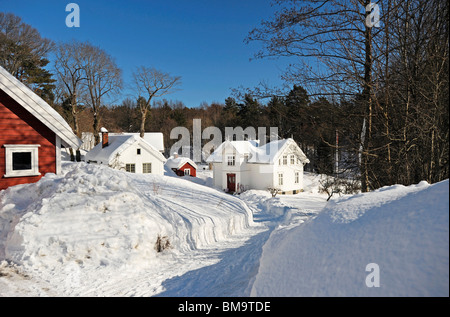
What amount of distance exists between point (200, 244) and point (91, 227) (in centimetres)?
291

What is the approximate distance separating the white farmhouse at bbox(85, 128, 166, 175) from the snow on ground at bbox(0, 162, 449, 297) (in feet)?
48.9

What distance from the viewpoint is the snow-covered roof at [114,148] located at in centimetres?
2525

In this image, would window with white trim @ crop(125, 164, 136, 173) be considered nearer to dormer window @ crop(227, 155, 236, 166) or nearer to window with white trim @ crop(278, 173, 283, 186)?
dormer window @ crop(227, 155, 236, 166)

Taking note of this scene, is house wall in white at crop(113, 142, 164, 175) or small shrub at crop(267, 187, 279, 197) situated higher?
house wall in white at crop(113, 142, 164, 175)

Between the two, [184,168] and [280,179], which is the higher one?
[184,168]

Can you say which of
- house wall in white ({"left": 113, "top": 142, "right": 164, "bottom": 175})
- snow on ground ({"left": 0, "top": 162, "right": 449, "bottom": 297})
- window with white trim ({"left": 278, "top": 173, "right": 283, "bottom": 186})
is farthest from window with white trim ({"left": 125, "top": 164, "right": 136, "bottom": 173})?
snow on ground ({"left": 0, "top": 162, "right": 449, "bottom": 297})

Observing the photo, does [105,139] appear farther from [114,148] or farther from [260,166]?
[260,166]

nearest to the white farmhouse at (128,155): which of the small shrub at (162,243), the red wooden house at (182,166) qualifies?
the red wooden house at (182,166)

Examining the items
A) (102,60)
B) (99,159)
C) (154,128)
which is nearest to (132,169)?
(99,159)

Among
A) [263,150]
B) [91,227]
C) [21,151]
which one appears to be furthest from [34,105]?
[263,150]

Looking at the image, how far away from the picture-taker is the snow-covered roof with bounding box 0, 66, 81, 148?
9422mm

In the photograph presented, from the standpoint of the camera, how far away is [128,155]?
86.0 ft
